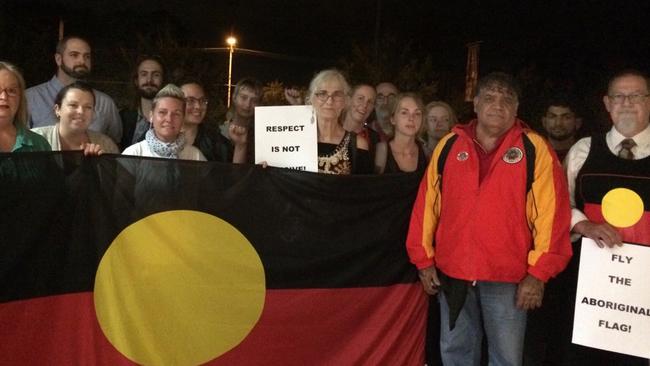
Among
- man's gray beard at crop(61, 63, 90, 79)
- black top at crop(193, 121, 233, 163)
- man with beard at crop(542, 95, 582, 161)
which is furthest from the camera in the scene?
man with beard at crop(542, 95, 582, 161)

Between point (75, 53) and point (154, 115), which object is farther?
point (75, 53)

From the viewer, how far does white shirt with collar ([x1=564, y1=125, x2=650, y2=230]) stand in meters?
3.76

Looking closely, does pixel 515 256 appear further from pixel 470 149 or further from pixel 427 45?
pixel 427 45

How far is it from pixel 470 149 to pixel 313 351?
1608 mm

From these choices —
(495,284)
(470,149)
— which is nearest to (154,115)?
(470,149)

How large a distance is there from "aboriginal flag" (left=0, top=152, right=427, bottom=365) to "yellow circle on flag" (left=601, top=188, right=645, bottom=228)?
1190 millimetres

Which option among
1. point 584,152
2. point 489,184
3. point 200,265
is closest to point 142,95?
point 200,265

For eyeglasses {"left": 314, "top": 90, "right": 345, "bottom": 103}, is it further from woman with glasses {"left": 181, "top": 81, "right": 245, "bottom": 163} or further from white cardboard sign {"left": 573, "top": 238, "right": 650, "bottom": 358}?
white cardboard sign {"left": 573, "top": 238, "right": 650, "bottom": 358}

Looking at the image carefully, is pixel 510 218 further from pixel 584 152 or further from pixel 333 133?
pixel 333 133

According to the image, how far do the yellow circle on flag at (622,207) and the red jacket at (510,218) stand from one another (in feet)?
0.99

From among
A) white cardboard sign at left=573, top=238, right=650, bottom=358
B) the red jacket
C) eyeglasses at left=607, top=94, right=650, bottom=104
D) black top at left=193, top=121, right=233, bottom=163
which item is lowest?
white cardboard sign at left=573, top=238, right=650, bottom=358

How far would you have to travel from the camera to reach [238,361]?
373cm

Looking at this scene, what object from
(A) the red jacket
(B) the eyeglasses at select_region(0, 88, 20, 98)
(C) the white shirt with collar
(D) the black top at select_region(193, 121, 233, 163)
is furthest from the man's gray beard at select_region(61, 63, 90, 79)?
(C) the white shirt with collar

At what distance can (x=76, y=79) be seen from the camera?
5.20 meters
